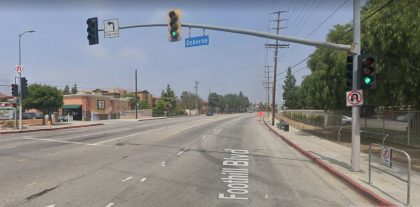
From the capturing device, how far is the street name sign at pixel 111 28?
59.6 ft

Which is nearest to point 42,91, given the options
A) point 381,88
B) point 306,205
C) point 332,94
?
point 332,94

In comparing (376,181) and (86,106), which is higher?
(86,106)

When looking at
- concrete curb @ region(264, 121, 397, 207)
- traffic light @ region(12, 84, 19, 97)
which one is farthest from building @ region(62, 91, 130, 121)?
concrete curb @ region(264, 121, 397, 207)

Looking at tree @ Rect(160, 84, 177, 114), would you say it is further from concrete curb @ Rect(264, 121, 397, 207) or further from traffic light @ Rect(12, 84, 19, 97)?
concrete curb @ Rect(264, 121, 397, 207)

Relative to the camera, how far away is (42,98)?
50.9 meters

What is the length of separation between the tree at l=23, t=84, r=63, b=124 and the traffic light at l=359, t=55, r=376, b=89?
44.5m

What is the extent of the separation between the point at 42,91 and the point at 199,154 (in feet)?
126

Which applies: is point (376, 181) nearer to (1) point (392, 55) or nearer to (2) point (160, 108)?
(1) point (392, 55)

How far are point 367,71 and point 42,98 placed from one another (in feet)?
147

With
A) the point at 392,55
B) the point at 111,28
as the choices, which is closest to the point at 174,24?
the point at 111,28

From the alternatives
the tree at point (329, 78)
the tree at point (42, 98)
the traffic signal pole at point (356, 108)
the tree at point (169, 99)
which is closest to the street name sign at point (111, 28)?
the traffic signal pole at point (356, 108)

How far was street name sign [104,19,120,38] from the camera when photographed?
18172 millimetres

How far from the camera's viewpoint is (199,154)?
60.4ft

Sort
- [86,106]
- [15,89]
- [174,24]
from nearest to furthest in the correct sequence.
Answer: [174,24] < [15,89] < [86,106]
